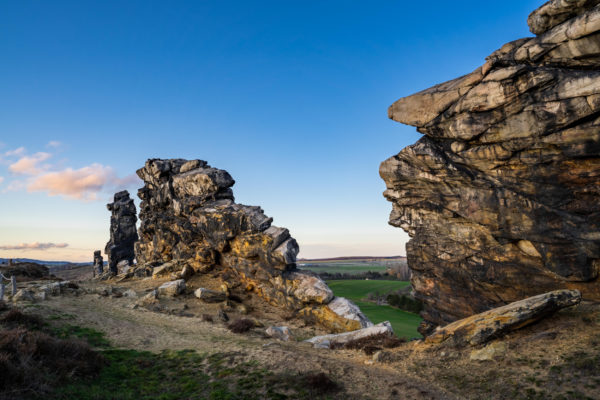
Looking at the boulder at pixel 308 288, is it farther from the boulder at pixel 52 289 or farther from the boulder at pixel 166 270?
the boulder at pixel 52 289

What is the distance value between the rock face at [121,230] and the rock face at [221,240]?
1399 centimetres

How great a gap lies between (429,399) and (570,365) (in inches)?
271

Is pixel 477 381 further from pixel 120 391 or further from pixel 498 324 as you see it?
pixel 120 391

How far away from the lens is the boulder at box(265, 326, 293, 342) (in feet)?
99.7

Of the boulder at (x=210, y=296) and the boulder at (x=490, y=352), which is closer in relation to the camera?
the boulder at (x=490, y=352)

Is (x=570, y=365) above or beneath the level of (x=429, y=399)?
above


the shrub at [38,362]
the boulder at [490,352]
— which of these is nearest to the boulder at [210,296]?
the shrub at [38,362]

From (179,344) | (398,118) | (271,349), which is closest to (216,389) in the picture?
(271,349)

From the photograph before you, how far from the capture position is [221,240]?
47375mm

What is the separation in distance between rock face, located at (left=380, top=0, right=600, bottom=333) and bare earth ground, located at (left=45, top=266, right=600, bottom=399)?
5.41 m

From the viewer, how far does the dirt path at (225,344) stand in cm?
1670

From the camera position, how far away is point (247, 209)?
47.2m

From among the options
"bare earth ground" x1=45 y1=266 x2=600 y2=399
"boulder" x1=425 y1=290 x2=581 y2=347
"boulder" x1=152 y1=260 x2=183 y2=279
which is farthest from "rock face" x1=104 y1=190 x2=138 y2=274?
"boulder" x1=425 y1=290 x2=581 y2=347

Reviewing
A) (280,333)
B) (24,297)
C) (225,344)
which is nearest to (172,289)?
(24,297)
